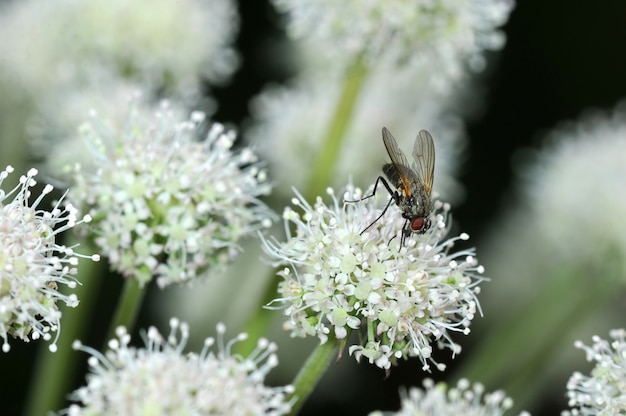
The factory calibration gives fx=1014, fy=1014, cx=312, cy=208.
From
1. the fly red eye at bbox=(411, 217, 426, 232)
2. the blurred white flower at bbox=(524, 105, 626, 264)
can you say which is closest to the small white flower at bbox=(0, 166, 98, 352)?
the fly red eye at bbox=(411, 217, 426, 232)

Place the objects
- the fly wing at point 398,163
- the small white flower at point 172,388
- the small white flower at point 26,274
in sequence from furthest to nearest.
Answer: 1. the fly wing at point 398,163
2. the small white flower at point 26,274
3. the small white flower at point 172,388

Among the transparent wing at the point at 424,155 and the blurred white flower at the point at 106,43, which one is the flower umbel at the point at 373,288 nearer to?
the transparent wing at the point at 424,155

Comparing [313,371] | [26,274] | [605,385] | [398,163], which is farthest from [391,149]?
[26,274]

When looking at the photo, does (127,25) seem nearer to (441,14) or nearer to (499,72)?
(441,14)

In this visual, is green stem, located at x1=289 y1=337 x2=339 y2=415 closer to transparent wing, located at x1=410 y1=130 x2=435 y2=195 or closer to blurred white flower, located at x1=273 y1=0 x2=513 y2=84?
transparent wing, located at x1=410 y1=130 x2=435 y2=195

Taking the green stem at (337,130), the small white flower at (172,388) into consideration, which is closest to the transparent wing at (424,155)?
the green stem at (337,130)
